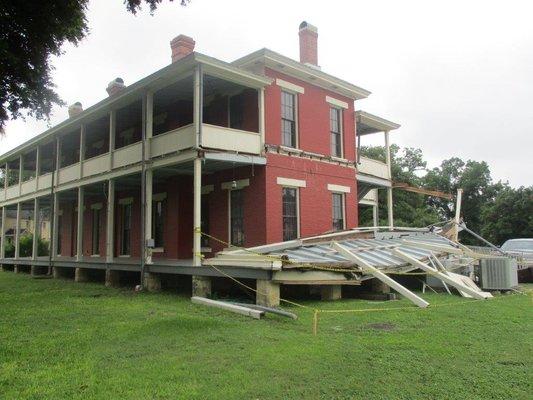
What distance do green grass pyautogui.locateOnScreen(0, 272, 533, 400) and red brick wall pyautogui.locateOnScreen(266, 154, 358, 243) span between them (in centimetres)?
516

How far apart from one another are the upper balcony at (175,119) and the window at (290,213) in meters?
1.96

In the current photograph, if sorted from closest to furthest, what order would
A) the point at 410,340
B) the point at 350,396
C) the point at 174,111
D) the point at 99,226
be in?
the point at 350,396, the point at 410,340, the point at 174,111, the point at 99,226

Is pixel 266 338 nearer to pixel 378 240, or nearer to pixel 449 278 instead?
pixel 449 278

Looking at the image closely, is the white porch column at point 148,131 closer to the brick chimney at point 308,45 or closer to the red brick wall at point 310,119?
the red brick wall at point 310,119

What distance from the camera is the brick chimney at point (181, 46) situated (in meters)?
18.4

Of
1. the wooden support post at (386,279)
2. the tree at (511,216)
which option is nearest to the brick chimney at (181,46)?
the wooden support post at (386,279)

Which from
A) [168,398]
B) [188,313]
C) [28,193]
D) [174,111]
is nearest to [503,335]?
[168,398]

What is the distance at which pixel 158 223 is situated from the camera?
1884cm

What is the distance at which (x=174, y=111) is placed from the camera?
60.4ft

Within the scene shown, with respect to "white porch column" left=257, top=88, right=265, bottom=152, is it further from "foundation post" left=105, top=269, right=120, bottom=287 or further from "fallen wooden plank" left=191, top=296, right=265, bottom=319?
"foundation post" left=105, top=269, right=120, bottom=287

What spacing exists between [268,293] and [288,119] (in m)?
7.62

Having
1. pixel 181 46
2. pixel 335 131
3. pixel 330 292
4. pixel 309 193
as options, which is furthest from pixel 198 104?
pixel 335 131

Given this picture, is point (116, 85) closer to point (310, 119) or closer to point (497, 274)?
point (310, 119)

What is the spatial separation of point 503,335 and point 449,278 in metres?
3.61
